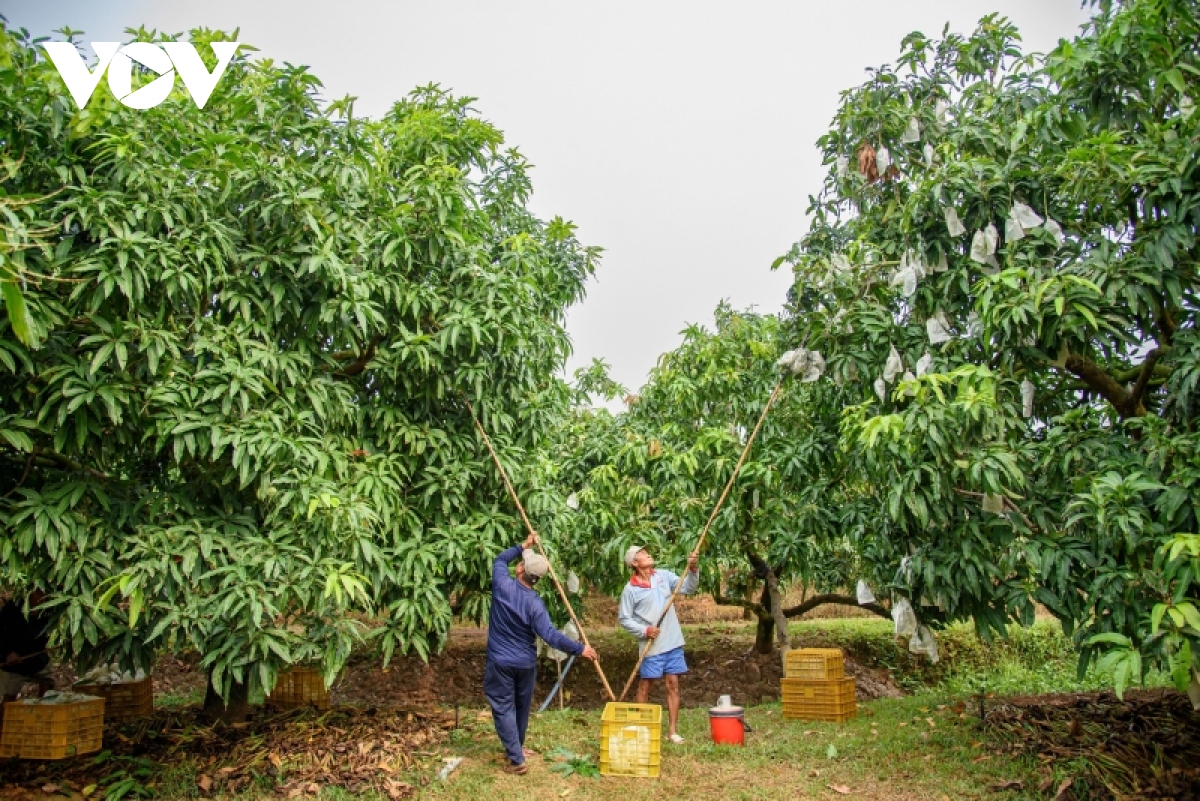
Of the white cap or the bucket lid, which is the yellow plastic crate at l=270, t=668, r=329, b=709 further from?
the bucket lid

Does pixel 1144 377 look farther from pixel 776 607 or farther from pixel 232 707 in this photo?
pixel 232 707

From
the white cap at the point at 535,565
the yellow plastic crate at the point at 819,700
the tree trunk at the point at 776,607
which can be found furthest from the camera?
the tree trunk at the point at 776,607

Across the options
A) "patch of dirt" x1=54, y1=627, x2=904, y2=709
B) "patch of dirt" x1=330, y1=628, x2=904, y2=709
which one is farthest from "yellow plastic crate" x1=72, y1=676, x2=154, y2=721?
"patch of dirt" x1=330, y1=628, x2=904, y2=709

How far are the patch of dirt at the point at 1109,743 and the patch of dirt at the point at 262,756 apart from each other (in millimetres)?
3393

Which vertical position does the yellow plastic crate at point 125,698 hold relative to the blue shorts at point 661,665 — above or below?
below

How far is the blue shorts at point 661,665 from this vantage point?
5.57 m

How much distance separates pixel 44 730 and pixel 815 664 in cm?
491

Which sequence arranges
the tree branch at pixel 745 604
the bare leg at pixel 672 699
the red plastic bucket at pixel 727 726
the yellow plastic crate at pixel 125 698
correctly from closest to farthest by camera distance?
the red plastic bucket at pixel 727 726
the bare leg at pixel 672 699
the yellow plastic crate at pixel 125 698
the tree branch at pixel 745 604

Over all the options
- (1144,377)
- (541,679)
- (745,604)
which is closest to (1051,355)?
(1144,377)

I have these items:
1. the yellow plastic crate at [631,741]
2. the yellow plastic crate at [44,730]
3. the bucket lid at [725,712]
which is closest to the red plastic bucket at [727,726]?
the bucket lid at [725,712]

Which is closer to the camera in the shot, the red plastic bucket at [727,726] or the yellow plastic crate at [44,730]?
the yellow plastic crate at [44,730]

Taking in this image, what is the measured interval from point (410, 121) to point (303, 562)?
10.8 feet

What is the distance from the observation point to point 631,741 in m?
4.72

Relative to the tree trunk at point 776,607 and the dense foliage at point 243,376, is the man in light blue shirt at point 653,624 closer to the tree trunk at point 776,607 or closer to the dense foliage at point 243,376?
the dense foliage at point 243,376
